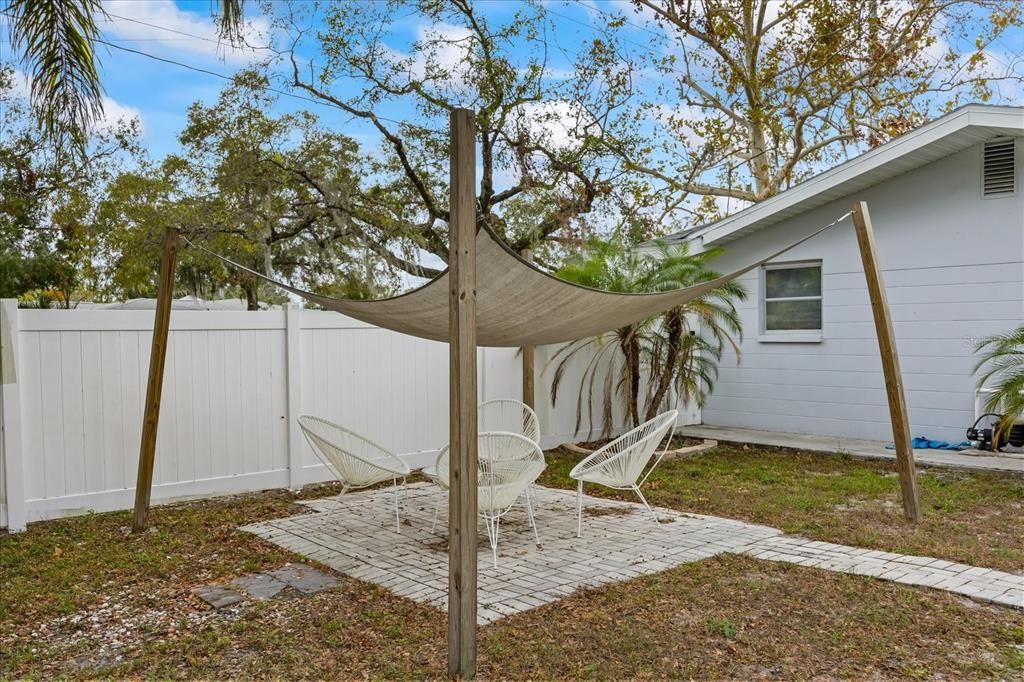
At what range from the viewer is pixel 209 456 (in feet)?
21.1

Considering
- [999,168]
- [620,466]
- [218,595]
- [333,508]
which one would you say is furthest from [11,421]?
[999,168]

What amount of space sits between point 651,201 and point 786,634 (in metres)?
14.4

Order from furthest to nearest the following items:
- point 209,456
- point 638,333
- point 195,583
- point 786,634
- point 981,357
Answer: point 638,333, point 981,357, point 209,456, point 195,583, point 786,634

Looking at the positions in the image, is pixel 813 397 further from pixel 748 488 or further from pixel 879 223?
pixel 748 488

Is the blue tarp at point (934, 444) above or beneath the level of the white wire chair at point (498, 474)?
beneath

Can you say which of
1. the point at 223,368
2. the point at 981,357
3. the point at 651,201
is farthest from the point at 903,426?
the point at 651,201

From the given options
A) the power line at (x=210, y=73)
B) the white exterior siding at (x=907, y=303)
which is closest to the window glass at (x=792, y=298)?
the white exterior siding at (x=907, y=303)

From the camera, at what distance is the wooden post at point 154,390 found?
211 inches

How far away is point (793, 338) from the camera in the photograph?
31.8 ft

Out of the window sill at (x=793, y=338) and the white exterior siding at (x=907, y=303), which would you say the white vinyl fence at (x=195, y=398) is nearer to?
the window sill at (x=793, y=338)

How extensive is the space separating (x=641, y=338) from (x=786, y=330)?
2253 mm

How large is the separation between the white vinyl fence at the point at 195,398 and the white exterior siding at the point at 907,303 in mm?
4503

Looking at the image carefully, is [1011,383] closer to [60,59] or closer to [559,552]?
[559,552]

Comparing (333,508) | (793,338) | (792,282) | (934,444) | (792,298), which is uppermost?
(792,282)
